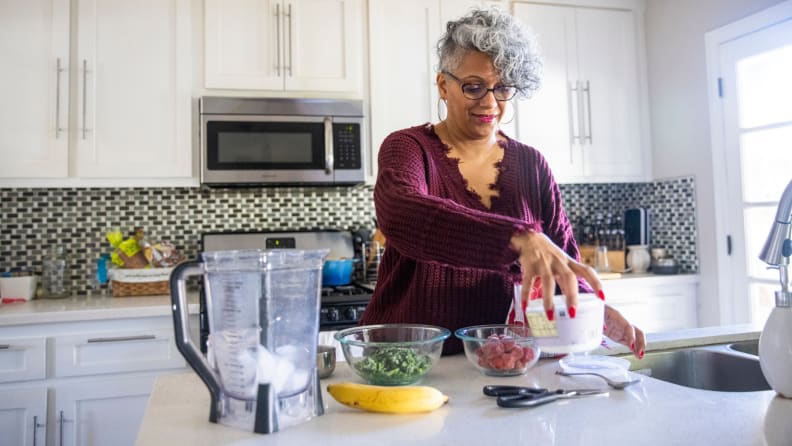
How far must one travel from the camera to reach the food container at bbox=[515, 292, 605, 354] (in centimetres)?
78

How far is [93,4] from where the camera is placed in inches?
90.5

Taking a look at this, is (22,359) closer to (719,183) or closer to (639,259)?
(639,259)

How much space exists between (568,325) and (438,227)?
0.84 ft

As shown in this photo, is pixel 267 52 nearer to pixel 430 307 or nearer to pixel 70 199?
pixel 70 199

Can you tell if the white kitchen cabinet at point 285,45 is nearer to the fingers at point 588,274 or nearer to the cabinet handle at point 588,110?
the cabinet handle at point 588,110

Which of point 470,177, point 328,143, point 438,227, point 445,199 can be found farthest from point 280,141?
point 438,227

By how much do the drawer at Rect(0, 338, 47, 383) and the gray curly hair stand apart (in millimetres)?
1758

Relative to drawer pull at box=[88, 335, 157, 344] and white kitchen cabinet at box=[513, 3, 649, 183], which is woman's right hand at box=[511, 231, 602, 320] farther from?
white kitchen cabinet at box=[513, 3, 649, 183]

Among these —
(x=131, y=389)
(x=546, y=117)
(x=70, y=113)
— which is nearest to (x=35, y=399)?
(x=131, y=389)

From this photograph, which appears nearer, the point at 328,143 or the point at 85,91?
the point at 85,91

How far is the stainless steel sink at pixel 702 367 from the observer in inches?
47.1

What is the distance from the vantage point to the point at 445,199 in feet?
3.38

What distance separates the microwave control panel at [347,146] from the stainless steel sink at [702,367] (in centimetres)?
156

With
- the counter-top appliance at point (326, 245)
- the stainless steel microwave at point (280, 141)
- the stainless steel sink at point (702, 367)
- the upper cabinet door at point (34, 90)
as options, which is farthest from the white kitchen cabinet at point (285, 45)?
the stainless steel sink at point (702, 367)
